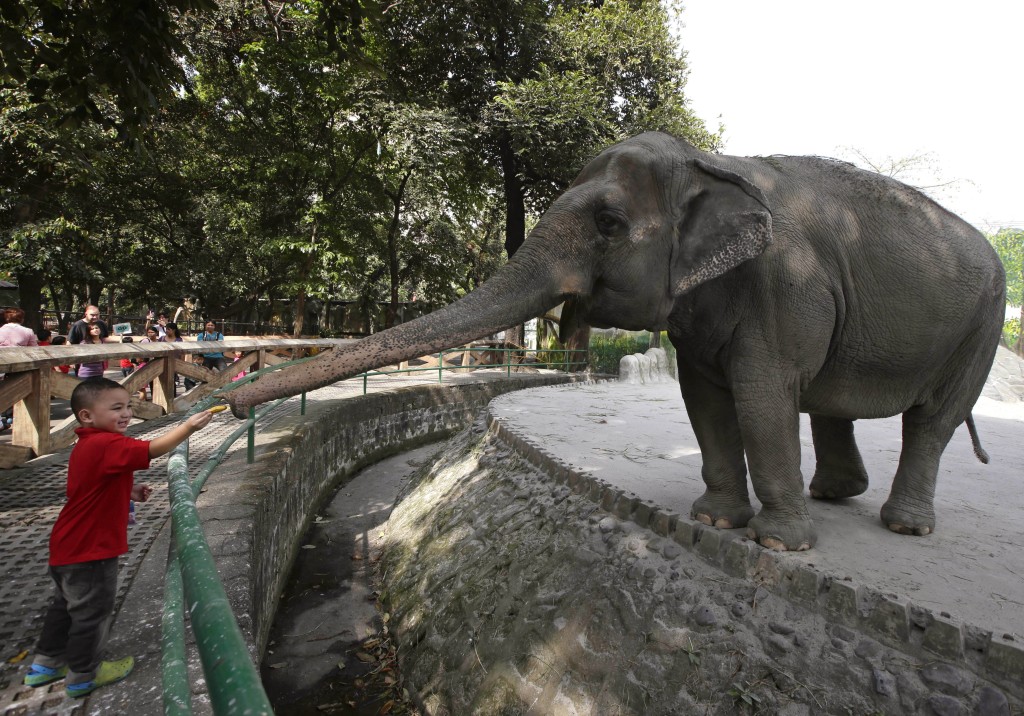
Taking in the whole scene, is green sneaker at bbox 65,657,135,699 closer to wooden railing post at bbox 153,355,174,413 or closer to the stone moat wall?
the stone moat wall

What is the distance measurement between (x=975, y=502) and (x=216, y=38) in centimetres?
1645

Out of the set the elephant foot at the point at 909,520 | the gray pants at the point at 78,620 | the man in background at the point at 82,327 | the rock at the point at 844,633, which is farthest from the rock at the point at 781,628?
the man in background at the point at 82,327

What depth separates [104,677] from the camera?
7.82ft

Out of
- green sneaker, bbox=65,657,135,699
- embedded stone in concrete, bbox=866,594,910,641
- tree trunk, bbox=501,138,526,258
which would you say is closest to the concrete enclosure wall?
green sneaker, bbox=65,657,135,699

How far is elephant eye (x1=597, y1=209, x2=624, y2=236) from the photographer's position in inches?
113

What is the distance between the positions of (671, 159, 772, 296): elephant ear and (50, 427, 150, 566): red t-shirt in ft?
8.24

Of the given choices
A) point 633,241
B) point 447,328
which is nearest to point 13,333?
point 447,328

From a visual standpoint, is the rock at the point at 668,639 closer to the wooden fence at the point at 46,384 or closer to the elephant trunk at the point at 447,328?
the elephant trunk at the point at 447,328

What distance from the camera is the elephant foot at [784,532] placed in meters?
3.22

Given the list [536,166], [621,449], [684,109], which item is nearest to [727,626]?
[621,449]

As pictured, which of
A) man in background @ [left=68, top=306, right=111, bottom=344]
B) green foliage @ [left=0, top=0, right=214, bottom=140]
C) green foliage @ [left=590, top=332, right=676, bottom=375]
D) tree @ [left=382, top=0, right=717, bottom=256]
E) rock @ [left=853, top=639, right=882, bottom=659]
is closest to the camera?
rock @ [left=853, top=639, right=882, bottom=659]

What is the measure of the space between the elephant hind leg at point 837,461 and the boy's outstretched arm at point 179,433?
3921 mm

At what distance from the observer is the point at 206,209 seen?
66.5 feet

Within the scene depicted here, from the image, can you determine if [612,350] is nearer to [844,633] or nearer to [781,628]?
[781,628]
